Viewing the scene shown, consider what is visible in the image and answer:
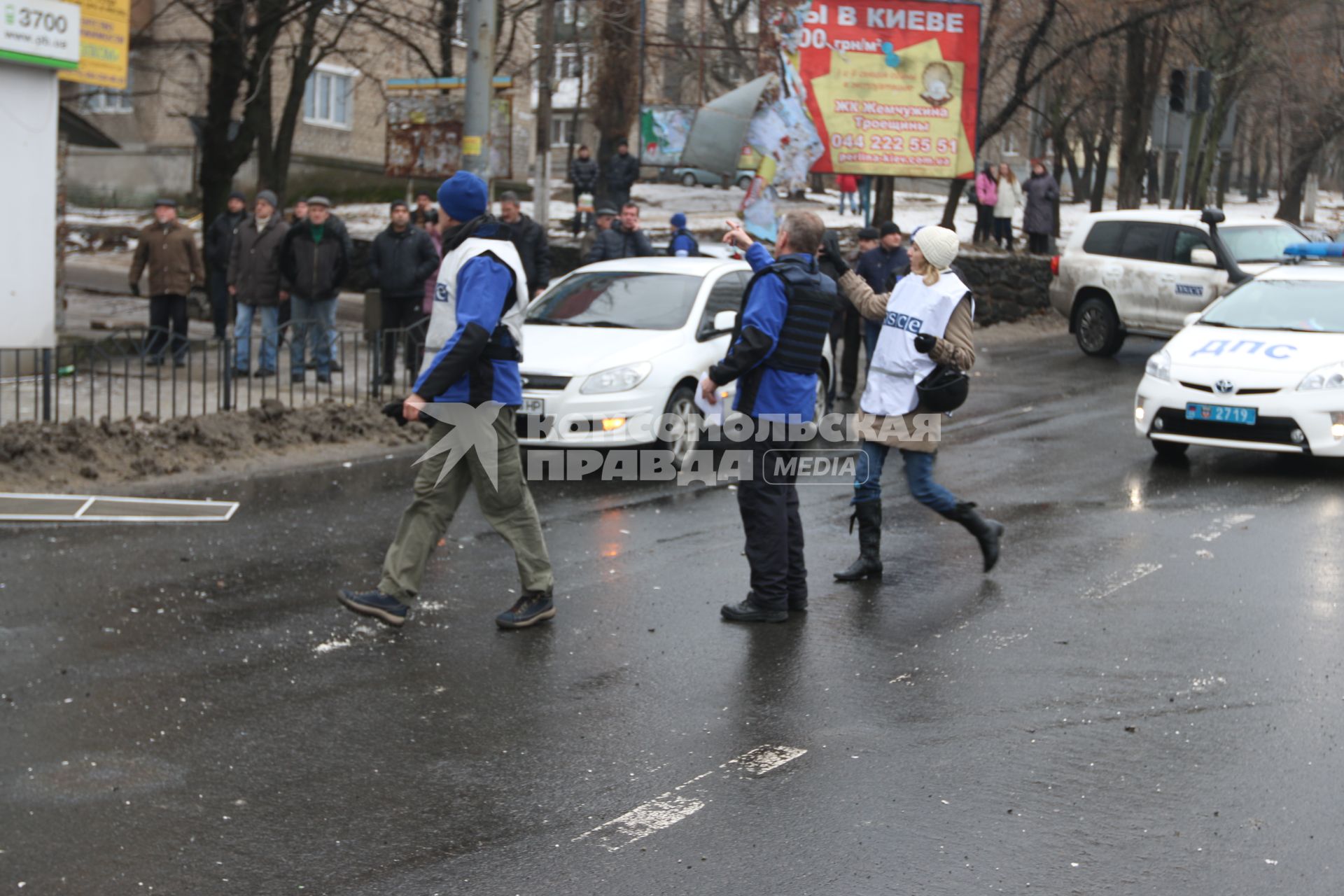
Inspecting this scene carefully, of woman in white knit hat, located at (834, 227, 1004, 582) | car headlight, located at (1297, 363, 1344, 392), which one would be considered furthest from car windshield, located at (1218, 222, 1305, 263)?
woman in white knit hat, located at (834, 227, 1004, 582)

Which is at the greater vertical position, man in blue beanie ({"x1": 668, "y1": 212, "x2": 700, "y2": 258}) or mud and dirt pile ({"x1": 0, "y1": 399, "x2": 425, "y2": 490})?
man in blue beanie ({"x1": 668, "y1": 212, "x2": 700, "y2": 258})

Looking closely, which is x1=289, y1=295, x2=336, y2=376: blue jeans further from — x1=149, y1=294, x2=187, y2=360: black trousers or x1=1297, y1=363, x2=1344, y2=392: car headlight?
x1=1297, y1=363, x2=1344, y2=392: car headlight

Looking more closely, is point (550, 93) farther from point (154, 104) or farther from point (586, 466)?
point (154, 104)

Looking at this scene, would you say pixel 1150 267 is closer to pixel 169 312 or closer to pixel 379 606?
pixel 169 312

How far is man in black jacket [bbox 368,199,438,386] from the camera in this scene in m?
14.4

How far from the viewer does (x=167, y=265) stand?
15680mm

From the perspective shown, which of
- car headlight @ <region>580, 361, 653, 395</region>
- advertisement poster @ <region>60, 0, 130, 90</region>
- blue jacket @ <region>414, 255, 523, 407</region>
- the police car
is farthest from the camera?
advertisement poster @ <region>60, 0, 130, 90</region>

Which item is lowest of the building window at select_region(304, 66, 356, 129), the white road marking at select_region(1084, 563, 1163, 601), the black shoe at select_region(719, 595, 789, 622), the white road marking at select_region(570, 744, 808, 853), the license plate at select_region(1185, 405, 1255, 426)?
the white road marking at select_region(570, 744, 808, 853)

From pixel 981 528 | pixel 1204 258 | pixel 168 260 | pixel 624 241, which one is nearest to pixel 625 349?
pixel 981 528

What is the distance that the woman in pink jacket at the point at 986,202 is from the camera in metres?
28.9

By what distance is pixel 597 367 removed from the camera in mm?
11203

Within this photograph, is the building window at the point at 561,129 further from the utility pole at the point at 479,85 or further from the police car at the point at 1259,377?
the police car at the point at 1259,377

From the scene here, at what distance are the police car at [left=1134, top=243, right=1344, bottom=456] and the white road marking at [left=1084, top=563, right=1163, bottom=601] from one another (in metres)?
3.11

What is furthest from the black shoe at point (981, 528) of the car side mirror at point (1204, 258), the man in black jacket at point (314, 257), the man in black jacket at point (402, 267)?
the car side mirror at point (1204, 258)
